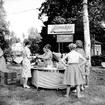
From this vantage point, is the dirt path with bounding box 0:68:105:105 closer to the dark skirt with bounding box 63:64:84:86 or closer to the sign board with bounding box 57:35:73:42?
the dark skirt with bounding box 63:64:84:86

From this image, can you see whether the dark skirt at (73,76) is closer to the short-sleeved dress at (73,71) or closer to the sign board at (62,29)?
the short-sleeved dress at (73,71)

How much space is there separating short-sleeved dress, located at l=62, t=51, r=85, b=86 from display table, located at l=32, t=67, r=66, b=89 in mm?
805

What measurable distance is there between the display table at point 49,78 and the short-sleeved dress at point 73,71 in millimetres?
805

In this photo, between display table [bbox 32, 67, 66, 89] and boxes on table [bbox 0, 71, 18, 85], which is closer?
display table [bbox 32, 67, 66, 89]

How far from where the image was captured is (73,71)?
495cm

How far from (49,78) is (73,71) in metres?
1.13

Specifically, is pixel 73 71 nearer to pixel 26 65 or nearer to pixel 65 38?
pixel 26 65

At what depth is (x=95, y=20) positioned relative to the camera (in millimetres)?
16734

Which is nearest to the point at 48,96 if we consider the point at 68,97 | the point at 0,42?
the point at 68,97

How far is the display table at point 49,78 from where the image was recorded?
5.78 metres

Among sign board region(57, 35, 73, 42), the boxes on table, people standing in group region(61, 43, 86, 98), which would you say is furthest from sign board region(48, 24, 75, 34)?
people standing in group region(61, 43, 86, 98)

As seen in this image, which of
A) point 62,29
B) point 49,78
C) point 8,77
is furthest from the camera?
point 62,29

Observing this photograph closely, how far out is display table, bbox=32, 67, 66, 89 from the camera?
5.78m

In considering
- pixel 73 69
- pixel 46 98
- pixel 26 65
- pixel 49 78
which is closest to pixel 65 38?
pixel 26 65
